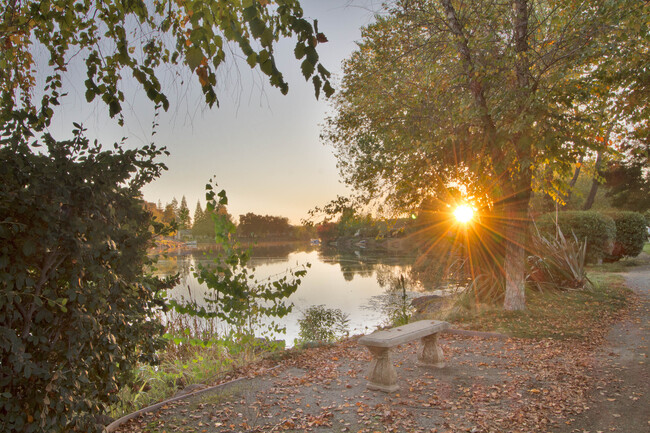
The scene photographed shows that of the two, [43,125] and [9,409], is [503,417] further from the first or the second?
[43,125]

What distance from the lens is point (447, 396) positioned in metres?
4.75

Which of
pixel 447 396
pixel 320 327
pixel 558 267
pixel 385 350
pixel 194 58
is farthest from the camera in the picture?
pixel 558 267

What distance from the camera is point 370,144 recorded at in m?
10.4

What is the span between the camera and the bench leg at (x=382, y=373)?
16.2ft

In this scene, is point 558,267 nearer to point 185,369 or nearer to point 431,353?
point 431,353

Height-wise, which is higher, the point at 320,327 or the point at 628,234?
the point at 628,234

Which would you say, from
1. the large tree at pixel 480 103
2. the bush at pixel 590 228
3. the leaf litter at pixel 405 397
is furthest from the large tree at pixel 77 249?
the bush at pixel 590 228

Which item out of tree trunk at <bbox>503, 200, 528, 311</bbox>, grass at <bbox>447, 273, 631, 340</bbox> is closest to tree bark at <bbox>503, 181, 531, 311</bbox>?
tree trunk at <bbox>503, 200, 528, 311</bbox>

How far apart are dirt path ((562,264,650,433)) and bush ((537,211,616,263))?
8145 millimetres

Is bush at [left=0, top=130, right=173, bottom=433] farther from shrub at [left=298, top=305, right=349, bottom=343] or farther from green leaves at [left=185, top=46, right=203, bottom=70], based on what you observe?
shrub at [left=298, top=305, right=349, bottom=343]

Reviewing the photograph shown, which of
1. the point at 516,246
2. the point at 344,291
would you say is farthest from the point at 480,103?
the point at 344,291

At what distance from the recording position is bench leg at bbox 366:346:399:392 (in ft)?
16.2

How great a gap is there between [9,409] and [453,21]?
26.6 ft

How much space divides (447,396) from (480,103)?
17.9ft
